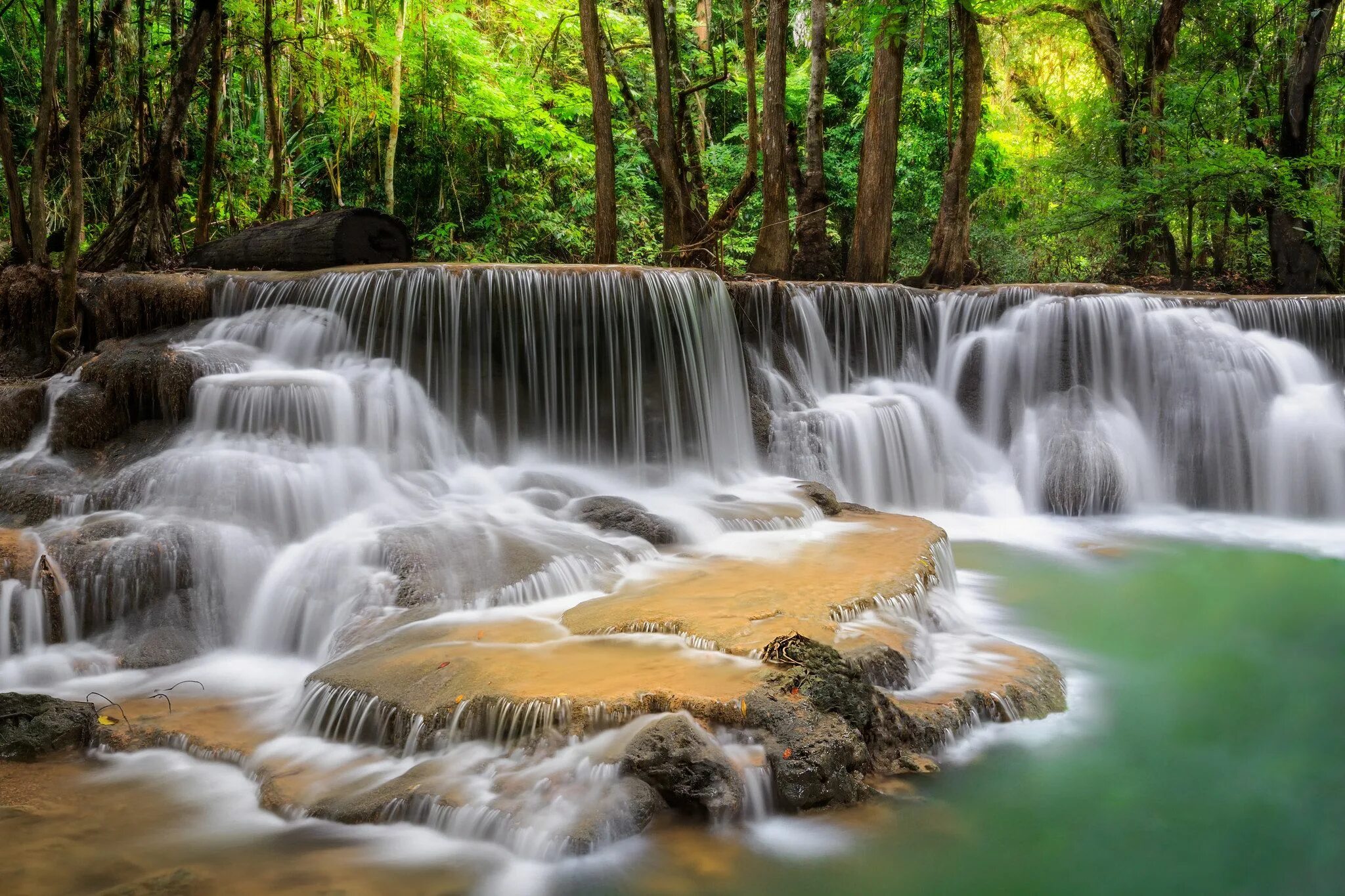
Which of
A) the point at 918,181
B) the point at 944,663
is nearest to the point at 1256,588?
the point at 944,663

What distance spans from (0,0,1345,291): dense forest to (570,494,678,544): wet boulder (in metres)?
4.89

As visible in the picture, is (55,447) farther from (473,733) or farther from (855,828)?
(855,828)

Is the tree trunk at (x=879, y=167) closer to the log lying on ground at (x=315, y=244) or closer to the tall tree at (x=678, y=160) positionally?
the tall tree at (x=678, y=160)

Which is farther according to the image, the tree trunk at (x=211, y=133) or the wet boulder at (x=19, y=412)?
the tree trunk at (x=211, y=133)

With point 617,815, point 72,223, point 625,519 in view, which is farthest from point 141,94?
point 617,815

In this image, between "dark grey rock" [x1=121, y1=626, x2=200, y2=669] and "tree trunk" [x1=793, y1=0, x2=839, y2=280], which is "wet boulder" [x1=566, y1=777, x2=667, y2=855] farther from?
"tree trunk" [x1=793, y1=0, x2=839, y2=280]

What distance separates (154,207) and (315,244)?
6.48 ft

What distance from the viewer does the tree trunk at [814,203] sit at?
13.5m

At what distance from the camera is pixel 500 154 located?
56.3 feet

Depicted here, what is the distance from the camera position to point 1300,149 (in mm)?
13898

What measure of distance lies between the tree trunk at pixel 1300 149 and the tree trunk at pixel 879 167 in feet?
17.4

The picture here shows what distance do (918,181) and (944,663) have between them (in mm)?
14139

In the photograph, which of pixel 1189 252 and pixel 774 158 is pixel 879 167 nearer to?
pixel 774 158

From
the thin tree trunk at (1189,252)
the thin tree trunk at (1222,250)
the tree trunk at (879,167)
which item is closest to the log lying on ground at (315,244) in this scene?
the tree trunk at (879,167)
